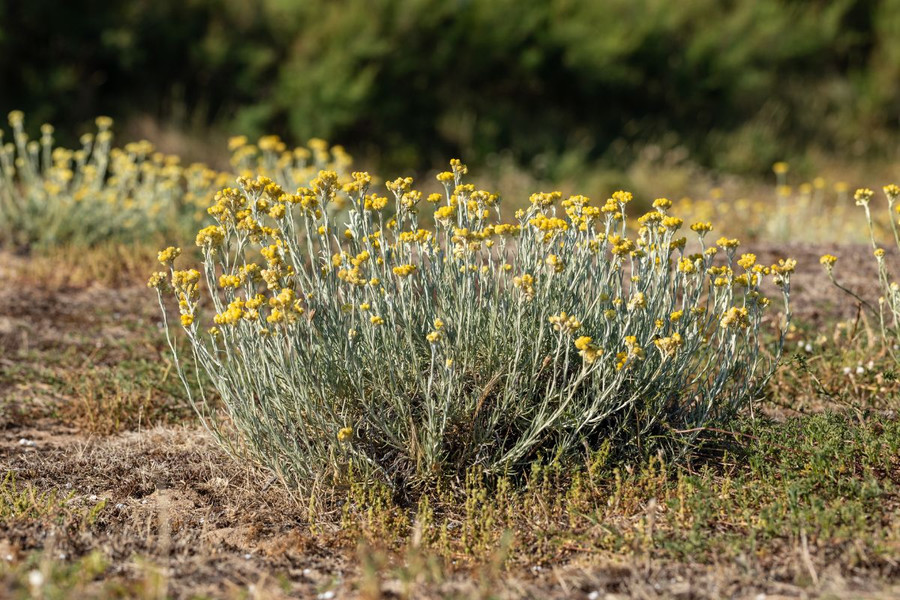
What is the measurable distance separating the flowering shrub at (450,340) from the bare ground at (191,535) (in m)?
0.29

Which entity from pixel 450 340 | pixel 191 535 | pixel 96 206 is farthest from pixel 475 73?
pixel 191 535

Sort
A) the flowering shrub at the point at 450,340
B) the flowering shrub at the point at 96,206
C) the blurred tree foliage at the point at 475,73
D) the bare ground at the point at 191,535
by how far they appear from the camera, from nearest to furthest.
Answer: the bare ground at the point at 191,535
the flowering shrub at the point at 450,340
the flowering shrub at the point at 96,206
the blurred tree foliage at the point at 475,73

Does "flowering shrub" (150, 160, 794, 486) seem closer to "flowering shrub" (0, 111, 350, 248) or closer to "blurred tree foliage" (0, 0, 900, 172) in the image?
"flowering shrub" (0, 111, 350, 248)

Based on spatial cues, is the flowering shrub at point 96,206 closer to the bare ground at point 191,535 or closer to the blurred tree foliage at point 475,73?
the bare ground at point 191,535

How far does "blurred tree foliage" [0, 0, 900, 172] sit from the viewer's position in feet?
33.8

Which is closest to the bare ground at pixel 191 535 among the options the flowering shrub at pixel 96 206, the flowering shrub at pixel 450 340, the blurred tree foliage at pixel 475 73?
the flowering shrub at pixel 450 340

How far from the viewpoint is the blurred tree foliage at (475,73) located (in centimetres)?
1029

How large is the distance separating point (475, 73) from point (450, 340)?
890cm

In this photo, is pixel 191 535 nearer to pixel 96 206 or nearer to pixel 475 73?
pixel 96 206

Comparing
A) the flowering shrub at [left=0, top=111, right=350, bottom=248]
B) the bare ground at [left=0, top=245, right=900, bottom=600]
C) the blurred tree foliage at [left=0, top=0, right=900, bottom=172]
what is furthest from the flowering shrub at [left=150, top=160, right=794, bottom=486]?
the blurred tree foliage at [left=0, top=0, right=900, bottom=172]

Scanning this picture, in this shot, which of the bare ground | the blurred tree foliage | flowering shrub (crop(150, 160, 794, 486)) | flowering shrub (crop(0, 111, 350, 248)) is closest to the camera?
the bare ground

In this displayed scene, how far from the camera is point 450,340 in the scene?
338 cm

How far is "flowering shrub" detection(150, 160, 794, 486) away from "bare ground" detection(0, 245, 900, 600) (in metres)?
0.29

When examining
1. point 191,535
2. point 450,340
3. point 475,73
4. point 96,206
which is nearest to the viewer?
point 191,535
